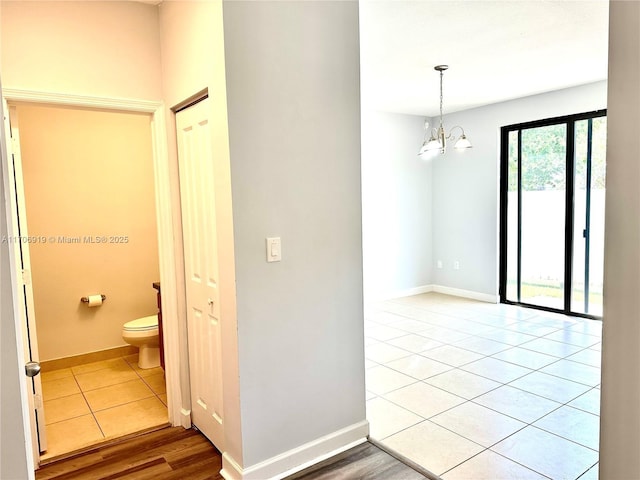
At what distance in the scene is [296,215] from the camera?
228 cm

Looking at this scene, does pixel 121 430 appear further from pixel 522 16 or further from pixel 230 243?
pixel 522 16

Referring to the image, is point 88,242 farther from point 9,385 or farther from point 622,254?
point 622,254

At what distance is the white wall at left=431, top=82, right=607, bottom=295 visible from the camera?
18.2 ft

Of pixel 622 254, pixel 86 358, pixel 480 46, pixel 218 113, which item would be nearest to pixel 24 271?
pixel 218 113

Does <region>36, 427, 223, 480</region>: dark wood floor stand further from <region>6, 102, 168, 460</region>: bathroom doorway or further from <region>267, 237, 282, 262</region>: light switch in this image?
<region>267, 237, 282, 262</region>: light switch

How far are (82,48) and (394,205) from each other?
4.59m

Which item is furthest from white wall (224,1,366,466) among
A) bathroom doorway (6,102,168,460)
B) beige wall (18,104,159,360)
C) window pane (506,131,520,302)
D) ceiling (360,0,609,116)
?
window pane (506,131,520,302)

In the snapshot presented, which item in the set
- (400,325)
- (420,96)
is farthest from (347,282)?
(420,96)

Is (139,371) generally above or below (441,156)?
below

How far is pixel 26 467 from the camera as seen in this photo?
0.81m

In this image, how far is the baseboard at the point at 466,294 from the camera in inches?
237

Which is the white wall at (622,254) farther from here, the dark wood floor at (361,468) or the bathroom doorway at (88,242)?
the bathroom doorway at (88,242)

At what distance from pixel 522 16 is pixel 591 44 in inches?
38.4

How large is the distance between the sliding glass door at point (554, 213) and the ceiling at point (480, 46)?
60 centimetres
